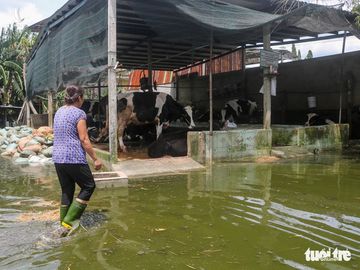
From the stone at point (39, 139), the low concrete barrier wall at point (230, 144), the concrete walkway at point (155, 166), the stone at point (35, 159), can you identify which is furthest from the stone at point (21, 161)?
the low concrete barrier wall at point (230, 144)

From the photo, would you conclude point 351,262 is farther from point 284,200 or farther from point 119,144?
point 119,144

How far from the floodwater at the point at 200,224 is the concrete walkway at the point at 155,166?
0.37 m

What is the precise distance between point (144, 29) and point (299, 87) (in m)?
6.33

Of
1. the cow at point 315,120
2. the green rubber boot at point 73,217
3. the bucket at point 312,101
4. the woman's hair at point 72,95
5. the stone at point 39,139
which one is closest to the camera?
the green rubber boot at point 73,217

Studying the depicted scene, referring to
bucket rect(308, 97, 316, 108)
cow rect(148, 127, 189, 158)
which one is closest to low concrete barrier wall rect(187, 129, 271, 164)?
cow rect(148, 127, 189, 158)

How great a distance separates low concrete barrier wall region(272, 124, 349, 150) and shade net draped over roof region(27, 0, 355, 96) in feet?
8.59

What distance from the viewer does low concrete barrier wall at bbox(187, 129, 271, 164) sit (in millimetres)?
9320

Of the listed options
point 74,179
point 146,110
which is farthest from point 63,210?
point 146,110

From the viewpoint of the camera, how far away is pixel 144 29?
12.8 metres

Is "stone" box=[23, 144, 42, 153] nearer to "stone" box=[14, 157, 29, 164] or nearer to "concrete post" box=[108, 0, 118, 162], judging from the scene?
"stone" box=[14, 157, 29, 164]

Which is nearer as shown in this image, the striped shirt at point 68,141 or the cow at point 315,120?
the striped shirt at point 68,141

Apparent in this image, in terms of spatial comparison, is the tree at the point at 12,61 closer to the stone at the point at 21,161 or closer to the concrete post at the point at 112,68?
the stone at the point at 21,161

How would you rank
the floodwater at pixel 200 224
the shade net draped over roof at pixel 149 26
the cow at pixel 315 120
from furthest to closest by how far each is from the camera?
the cow at pixel 315 120, the shade net draped over roof at pixel 149 26, the floodwater at pixel 200 224

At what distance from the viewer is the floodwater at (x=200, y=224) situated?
12.4 ft
